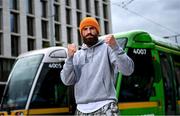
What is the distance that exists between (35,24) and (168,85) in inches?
1537

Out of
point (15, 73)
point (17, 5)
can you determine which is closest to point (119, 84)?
point (15, 73)

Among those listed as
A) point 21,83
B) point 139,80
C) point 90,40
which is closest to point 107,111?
point 90,40

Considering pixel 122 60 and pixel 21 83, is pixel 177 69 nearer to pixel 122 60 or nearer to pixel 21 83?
pixel 21 83

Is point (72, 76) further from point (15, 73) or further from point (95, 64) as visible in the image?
point (15, 73)

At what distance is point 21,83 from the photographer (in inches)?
491

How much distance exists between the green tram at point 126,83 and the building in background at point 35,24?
28075 millimetres

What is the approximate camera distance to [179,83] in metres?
11.7

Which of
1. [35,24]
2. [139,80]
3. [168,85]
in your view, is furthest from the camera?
[35,24]

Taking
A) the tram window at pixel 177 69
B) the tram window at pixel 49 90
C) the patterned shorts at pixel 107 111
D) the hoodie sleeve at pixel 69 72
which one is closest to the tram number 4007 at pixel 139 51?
the tram window at pixel 177 69

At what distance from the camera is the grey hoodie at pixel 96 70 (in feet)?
13.2

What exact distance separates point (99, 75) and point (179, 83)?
26.3ft

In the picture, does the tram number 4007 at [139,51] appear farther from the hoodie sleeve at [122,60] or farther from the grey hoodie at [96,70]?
the hoodie sleeve at [122,60]

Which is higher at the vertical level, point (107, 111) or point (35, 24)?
point (35, 24)

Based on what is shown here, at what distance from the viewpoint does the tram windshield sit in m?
12.1
